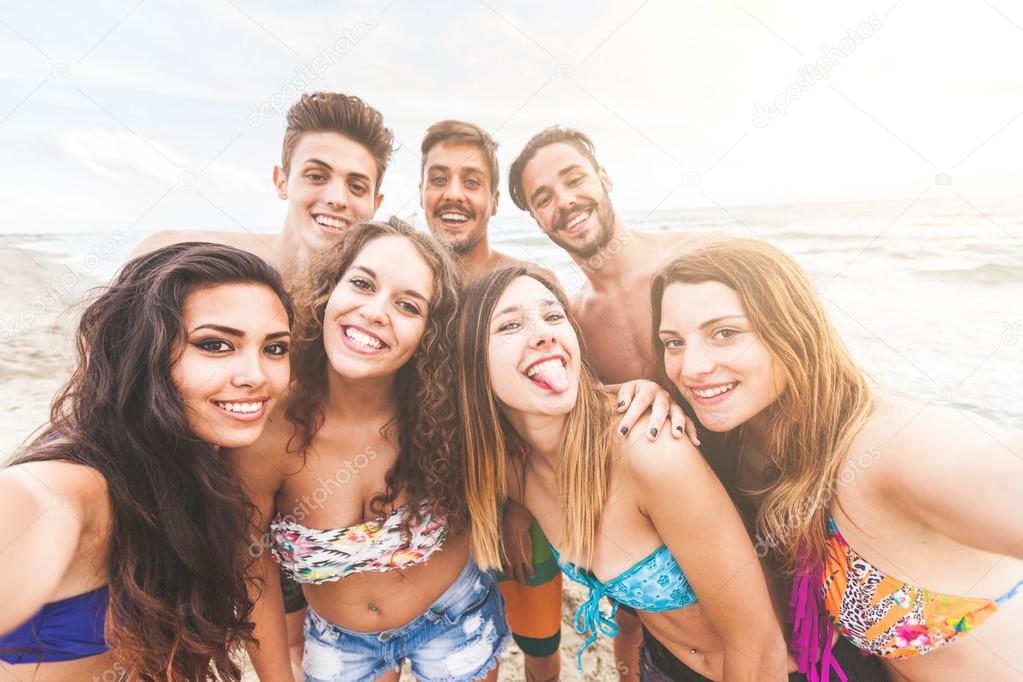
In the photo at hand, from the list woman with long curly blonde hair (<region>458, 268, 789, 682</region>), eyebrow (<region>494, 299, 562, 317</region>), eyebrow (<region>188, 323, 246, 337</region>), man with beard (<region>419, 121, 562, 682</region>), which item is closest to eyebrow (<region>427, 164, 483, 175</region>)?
man with beard (<region>419, 121, 562, 682</region>)

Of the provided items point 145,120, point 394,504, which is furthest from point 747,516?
point 145,120

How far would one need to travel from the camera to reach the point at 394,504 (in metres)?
2.58

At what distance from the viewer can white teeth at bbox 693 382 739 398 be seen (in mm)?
2283

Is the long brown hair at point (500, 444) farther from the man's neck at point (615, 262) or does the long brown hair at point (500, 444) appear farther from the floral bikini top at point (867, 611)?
the man's neck at point (615, 262)

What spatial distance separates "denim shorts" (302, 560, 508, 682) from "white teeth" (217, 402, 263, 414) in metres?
1.35

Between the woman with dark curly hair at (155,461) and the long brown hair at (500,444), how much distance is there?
857mm

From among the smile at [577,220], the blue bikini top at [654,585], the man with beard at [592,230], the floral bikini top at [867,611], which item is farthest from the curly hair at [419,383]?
the smile at [577,220]

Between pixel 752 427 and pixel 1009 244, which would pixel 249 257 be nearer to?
pixel 752 427

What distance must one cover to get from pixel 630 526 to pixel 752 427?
2.62 feet

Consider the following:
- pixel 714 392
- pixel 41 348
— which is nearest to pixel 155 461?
pixel 714 392

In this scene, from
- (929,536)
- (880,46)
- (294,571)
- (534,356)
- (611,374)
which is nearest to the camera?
(929,536)

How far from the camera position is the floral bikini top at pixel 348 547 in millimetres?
2438

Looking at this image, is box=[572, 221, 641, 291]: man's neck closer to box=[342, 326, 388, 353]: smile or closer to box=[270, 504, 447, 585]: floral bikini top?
box=[342, 326, 388, 353]: smile

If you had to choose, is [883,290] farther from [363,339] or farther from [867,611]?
[363,339]
